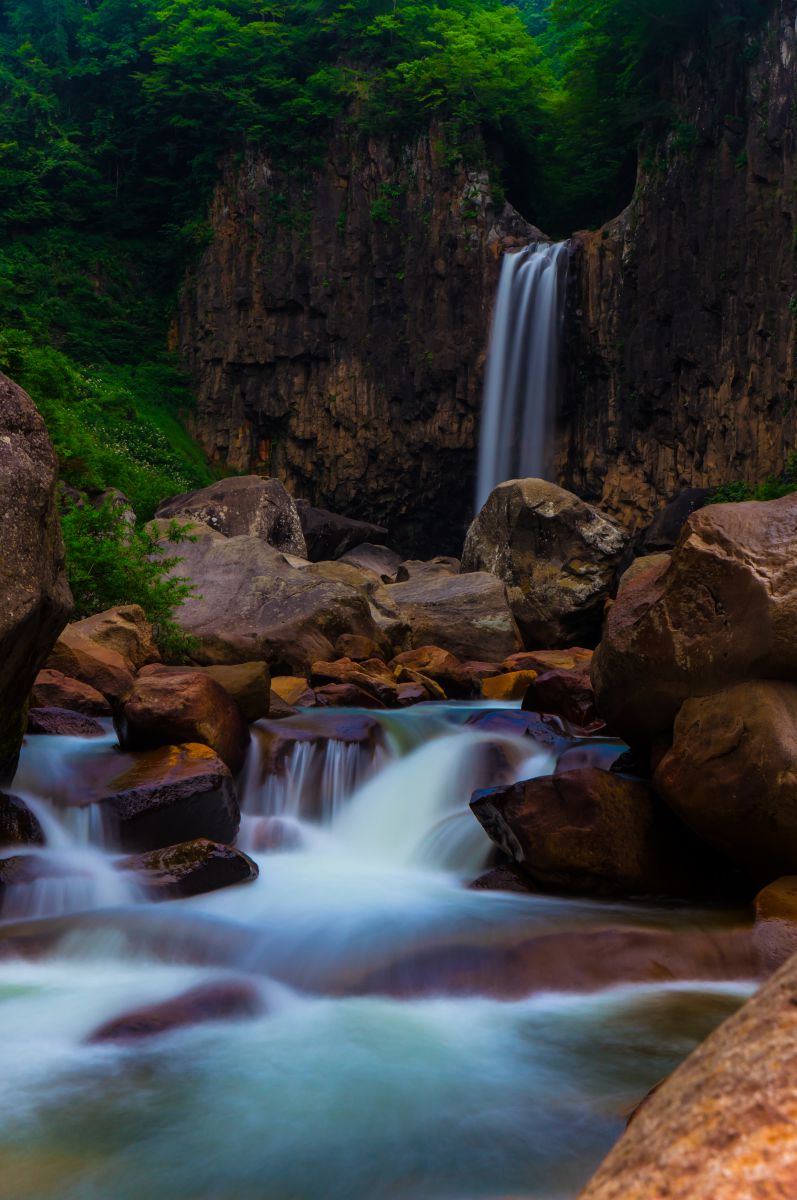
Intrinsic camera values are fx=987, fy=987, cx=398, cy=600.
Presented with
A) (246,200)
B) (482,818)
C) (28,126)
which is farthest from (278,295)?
(482,818)

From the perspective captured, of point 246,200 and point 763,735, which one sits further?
point 246,200

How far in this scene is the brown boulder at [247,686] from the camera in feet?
27.8

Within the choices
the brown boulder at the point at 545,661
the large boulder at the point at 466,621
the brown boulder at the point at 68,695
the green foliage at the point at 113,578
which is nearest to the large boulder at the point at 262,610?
the green foliage at the point at 113,578

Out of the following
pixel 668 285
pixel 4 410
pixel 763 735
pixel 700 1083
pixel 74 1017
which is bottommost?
pixel 74 1017

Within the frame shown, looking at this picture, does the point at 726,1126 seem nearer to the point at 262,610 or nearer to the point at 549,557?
the point at 262,610

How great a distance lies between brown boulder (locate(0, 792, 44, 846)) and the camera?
628cm

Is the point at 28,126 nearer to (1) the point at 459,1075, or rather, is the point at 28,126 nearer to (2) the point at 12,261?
(2) the point at 12,261

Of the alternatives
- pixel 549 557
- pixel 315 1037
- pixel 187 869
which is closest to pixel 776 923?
pixel 315 1037

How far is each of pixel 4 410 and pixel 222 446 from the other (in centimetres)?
2987

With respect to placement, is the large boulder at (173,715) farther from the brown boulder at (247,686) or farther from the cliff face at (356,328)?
the cliff face at (356,328)

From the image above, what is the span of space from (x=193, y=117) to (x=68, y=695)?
1253 inches

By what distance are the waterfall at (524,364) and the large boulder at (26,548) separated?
23.3 m

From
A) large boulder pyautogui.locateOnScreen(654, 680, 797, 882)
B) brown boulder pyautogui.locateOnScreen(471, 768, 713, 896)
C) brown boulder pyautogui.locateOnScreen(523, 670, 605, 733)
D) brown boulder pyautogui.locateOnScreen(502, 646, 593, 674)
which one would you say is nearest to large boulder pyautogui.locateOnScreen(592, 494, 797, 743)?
large boulder pyautogui.locateOnScreen(654, 680, 797, 882)

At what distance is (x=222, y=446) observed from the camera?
34562mm
